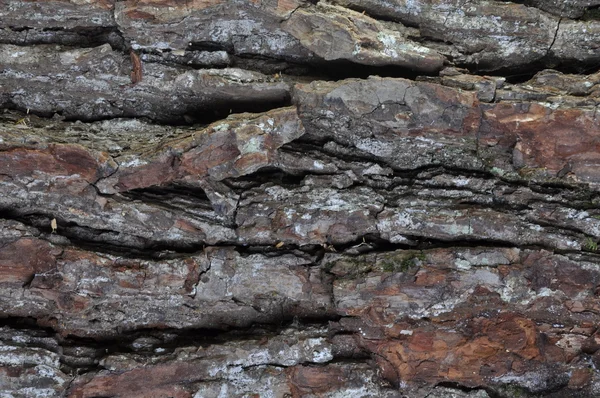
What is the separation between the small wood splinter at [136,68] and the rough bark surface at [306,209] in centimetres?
3

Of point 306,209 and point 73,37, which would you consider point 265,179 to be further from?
point 73,37

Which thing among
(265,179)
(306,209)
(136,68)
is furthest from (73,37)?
(306,209)

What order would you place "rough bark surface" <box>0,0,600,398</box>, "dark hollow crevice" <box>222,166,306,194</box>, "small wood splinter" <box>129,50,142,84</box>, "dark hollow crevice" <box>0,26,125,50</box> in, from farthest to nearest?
1. "dark hollow crevice" <box>0,26,125,50</box>
2. "small wood splinter" <box>129,50,142,84</box>
3. "dark hollow crevice" <box>222,166,306,194</box>
4. "rough bark surface" <box>0,0,600,398</box>

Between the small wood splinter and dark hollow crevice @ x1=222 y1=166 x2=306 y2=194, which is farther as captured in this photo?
the small wood splinter

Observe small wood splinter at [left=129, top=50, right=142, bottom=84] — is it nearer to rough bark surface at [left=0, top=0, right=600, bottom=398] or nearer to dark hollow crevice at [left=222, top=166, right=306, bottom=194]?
rough bark surface at [left=0, top=0, right=600, bottom=398]

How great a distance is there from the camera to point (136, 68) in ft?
31.8

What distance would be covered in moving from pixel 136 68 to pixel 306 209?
12.3ft

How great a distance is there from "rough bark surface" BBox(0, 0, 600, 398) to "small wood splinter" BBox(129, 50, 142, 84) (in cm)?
3

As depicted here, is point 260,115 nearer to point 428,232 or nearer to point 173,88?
point 173,88

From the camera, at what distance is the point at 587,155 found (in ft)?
29.1

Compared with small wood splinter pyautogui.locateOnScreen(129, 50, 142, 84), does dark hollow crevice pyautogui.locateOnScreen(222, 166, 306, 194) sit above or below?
below

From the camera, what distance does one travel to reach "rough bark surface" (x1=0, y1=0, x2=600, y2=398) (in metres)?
8.84

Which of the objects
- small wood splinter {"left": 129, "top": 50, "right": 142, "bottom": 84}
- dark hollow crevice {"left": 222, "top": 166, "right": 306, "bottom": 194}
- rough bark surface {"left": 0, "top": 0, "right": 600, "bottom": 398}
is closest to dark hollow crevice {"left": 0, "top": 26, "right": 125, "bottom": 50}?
rough bark surface {"left": 0, "top": 0, "right": 600, "bottom": 398}

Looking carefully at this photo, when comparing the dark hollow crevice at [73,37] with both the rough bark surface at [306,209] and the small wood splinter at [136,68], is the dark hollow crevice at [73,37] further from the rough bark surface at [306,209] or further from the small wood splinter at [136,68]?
the small wood splinter at [136,68]
